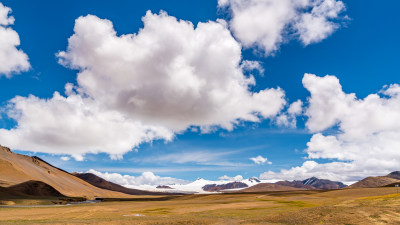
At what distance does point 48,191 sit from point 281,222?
180257 mm

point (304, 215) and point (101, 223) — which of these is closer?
point (101, 223)

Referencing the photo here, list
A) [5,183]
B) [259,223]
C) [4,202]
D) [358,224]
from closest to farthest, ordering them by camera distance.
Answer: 1. [358,224]
2. [259,223]
3. [4,202]
4. [5,183]

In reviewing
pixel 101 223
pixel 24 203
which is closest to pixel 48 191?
pixel 24 203

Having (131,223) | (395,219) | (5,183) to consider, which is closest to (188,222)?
(131,223)

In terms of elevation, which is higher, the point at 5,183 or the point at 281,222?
the point at 5,183

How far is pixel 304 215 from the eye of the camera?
4269 cm

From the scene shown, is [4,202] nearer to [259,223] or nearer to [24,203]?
[24,203]

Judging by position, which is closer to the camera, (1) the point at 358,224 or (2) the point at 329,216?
(1) the point at 358,224

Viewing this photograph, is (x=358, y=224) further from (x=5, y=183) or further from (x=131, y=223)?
(x=5, y=183)

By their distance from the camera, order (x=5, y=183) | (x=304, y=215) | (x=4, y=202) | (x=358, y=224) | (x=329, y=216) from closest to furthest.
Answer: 1. (x=358, y=224)
2. (x=329, y=216)
3. (x=304, y=215)
4. (x=4, y=202)
5. (x=5, y=183)

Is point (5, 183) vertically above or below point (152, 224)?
above

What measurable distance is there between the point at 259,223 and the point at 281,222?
→ 3187 mm

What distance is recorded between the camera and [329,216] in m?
40.1

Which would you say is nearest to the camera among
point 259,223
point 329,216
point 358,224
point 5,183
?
point 358,224
